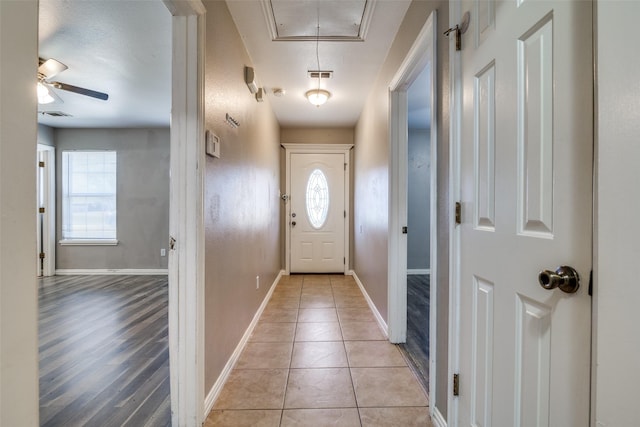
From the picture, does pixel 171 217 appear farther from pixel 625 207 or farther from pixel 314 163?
pixel 314 163

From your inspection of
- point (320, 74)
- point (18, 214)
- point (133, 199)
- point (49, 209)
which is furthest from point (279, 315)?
point (49, 209)

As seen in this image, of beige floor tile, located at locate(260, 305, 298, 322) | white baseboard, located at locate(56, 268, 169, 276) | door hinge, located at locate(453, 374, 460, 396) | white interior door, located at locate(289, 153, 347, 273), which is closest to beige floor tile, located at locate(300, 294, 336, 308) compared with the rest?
beige floor tile, located at locate(260, 305, 298, 322)

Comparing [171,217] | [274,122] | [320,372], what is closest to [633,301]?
[171,217]

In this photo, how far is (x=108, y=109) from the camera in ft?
13.0

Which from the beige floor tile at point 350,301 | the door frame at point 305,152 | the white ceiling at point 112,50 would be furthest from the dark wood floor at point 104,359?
the white ceiling at point 112,50

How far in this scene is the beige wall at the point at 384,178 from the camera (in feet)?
4.59

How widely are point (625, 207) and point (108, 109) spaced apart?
512cm

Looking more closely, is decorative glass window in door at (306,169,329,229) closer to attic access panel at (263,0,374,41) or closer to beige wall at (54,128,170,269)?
beige wall at (54,128,170,269)

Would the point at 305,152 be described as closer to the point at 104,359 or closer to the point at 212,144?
the point at 212,144

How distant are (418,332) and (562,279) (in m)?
2.07

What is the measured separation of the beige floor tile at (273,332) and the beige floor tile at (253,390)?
47 cm

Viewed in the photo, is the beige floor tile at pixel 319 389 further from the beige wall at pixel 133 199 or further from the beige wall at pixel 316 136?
the beige wall at pixel 133 199

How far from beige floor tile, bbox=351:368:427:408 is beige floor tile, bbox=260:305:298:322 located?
1.08 meters

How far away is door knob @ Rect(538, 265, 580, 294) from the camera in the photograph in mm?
705
